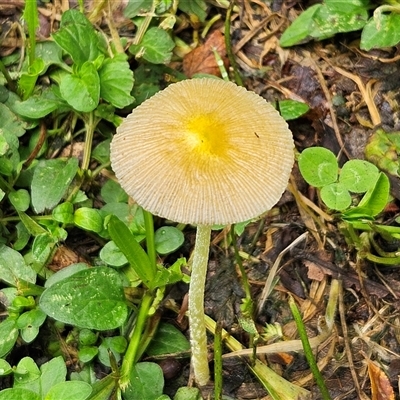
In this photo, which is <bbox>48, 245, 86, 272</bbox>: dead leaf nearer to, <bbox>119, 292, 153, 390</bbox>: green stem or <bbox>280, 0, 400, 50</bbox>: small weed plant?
<bbox>119, 292, 153, 390</bbox>: green stem

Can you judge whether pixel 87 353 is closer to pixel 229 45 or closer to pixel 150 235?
pixel 150 235

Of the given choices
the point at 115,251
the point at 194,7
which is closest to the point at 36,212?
the point at 115,251

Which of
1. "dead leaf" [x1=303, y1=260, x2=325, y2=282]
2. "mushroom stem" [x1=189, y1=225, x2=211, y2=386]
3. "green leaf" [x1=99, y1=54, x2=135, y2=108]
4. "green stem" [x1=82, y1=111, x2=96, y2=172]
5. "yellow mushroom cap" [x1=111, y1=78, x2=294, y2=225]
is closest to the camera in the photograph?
"yellow mushroom cap" [x1=111, y1=78, x2=294, y2=225]

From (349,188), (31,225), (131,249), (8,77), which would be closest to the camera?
(131,249)

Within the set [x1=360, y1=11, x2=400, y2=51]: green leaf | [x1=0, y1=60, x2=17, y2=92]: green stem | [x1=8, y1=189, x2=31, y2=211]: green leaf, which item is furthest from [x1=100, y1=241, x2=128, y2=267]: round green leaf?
[x1=360, y1=11, x2=400, y2=51]: green leaf

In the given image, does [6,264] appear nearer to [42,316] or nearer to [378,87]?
[42,316]

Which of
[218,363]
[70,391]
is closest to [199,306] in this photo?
[218,363]

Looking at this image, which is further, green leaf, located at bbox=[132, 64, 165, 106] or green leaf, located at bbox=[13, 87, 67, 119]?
green leaf, located at bbox=[132, 64, 165, 106]
